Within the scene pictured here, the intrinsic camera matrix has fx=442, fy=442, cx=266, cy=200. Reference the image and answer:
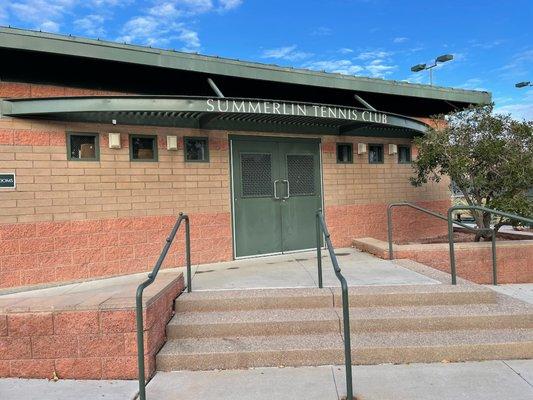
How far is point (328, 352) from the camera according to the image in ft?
13.5

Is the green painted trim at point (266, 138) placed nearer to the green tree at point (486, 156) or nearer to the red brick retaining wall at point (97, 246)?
the red brick retaining wall at point (97, 246)

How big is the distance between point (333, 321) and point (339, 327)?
0.27 feet

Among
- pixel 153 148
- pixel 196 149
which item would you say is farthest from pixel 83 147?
pixel 196 149

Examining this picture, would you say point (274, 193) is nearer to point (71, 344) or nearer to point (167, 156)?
point (167, 156)

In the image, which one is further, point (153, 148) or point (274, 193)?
point (274, 193)

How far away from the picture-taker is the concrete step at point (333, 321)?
444 centimetres

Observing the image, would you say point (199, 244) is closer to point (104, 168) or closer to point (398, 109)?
point (104, 168)

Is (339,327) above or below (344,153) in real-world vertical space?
below

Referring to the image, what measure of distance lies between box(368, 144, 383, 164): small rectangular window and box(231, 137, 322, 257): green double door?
1324 mm

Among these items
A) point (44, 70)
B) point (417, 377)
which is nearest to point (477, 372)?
point (417, 377)

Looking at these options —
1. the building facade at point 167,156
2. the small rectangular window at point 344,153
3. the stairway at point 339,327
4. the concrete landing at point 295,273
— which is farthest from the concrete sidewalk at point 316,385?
the small rectangular window at point 344,153

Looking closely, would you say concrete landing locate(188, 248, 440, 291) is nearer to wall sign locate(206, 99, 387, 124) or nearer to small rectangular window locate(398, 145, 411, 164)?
wall sign locate(206, 99, 387, 124)

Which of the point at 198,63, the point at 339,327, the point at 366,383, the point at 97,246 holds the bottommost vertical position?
the point at 366,383

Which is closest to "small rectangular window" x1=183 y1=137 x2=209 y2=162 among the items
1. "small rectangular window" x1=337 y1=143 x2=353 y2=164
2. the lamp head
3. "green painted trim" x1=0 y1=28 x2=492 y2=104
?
"green painted trim" x1=0 y1=28 x2=492 y2=104
